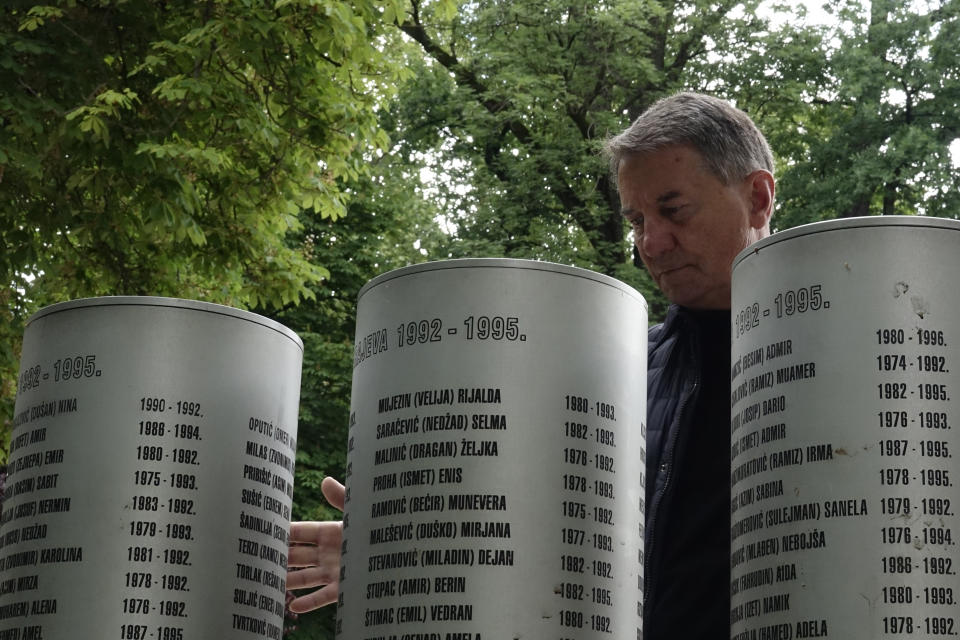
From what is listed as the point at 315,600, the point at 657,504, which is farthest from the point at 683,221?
the point at 315,600

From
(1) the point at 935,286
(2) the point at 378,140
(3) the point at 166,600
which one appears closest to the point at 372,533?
(3) the point at 166,600

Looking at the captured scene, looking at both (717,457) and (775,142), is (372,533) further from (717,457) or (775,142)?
(775,142)

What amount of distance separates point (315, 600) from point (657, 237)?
35.7 inches

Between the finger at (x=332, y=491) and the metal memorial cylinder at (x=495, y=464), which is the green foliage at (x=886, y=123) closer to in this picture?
the finger at (x=332, y=491)

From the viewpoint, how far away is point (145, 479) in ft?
4.05

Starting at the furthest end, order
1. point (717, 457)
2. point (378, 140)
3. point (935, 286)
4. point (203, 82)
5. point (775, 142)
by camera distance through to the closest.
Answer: point (775, 142) < point (378, 140) < point (203, 82) < point (717, 457) < point (935, 286)

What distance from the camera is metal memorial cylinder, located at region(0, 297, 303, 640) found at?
121 centimetres

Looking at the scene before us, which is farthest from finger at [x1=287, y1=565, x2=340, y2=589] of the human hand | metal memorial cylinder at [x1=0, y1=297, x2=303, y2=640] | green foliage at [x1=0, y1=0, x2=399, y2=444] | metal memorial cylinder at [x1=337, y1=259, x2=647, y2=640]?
green foliage at [x1=0, y1=0, x2=399, y2=444]

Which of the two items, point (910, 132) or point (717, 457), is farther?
point (910, 132)

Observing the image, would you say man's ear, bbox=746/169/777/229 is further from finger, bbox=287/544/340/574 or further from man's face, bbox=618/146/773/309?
finger, bbox=287/544/340/574

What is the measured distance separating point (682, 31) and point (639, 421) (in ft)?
62.4

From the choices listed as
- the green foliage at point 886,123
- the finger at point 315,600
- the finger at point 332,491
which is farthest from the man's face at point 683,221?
the green foliage at point 886,123

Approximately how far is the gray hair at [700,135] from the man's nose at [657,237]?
125mm

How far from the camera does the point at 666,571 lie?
2.00 m
